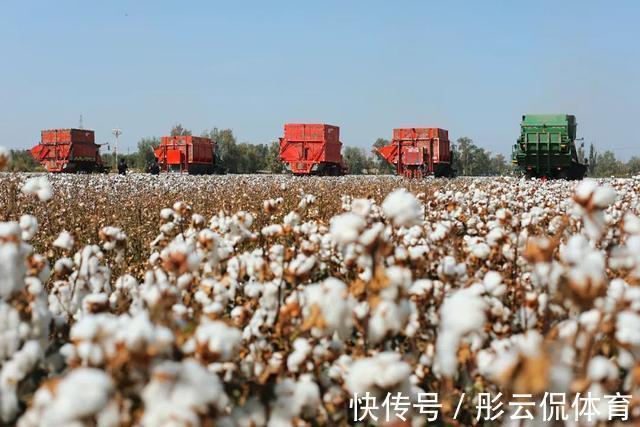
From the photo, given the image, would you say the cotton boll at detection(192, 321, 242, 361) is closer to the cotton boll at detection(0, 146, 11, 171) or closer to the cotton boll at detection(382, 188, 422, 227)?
the cotton boll at detection(382, 188, 422, 227)

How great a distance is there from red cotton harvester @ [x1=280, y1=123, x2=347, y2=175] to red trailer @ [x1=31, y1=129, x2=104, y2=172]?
10.4 meters

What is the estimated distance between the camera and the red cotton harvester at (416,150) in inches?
1235

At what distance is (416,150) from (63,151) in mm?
17713

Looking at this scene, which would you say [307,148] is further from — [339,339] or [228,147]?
[228,147]

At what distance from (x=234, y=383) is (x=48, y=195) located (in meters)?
1.77

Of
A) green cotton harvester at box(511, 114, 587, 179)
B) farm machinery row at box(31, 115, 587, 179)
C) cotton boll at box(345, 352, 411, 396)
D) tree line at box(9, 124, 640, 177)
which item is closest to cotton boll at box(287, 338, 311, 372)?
cotton boll at box(345, 352, 411, 396)

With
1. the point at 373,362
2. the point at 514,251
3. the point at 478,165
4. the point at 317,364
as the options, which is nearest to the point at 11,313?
the point at 317,364

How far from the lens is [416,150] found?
31328 mm

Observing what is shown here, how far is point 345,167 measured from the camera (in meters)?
37.0

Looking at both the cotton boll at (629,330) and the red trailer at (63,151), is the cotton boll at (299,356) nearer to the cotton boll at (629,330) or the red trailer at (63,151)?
the cotton boll at (629,330)

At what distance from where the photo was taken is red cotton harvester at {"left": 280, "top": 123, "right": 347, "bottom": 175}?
33.0 metres

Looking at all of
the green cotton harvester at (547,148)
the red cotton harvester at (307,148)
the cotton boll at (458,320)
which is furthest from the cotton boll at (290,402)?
the red cotton harvester at (307,148)

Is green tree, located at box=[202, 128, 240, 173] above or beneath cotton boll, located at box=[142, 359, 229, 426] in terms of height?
above

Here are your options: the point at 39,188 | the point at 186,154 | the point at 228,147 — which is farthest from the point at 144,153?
the point at 39,188
